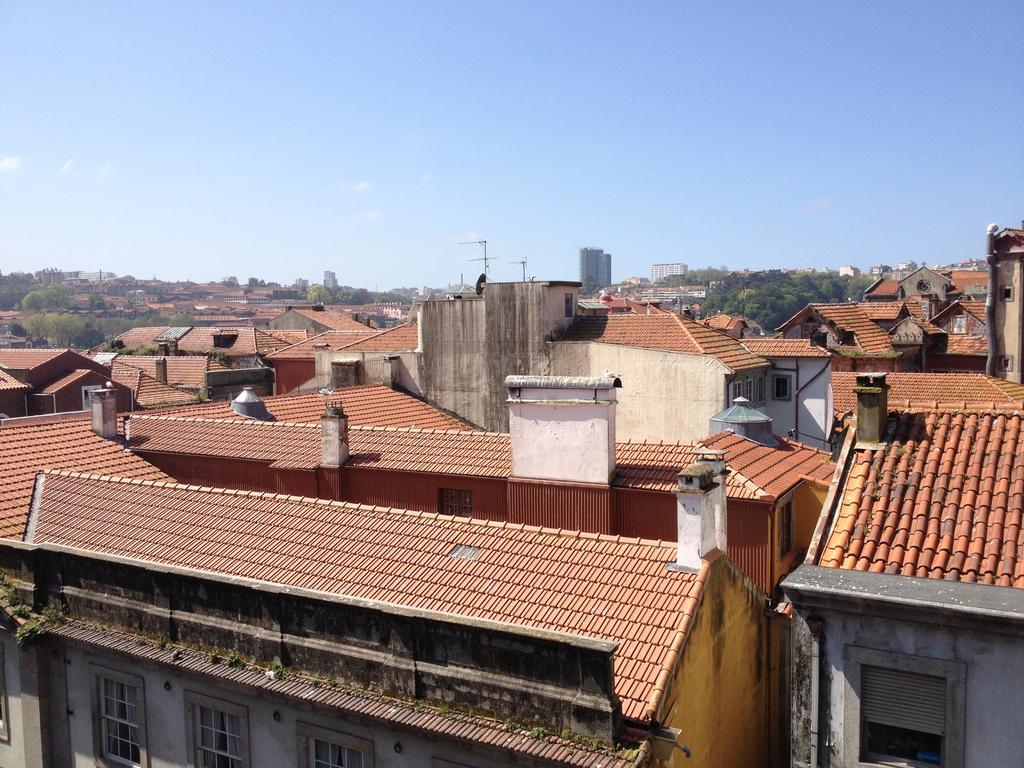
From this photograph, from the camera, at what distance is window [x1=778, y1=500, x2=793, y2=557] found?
632 inches

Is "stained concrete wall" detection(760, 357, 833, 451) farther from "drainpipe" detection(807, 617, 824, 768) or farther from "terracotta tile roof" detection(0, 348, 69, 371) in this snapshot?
"terracotta tile roof" detection(0, 348, 69, 371)

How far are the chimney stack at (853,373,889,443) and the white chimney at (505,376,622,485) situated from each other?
4.78 m

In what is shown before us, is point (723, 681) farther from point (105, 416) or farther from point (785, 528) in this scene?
point (105, 416)

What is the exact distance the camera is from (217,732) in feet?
41.2

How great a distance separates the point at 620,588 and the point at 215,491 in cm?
857

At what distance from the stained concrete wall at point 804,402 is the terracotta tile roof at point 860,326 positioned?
20794mm

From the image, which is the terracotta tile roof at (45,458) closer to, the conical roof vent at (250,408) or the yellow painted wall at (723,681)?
the conical roof vent at (250,408)

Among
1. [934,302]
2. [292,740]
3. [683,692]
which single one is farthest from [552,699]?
[934,302]

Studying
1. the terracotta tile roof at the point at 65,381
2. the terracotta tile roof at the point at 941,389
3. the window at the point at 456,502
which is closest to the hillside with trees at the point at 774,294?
the terracotta tile roof at the point at 941,389

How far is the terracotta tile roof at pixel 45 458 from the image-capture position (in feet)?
58.1

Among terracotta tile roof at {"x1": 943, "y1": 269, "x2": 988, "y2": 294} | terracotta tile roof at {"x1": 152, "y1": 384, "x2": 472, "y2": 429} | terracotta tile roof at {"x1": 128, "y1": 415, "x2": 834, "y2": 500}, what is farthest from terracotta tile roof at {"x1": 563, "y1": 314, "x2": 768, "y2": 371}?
terracotta tile roof at {"x1": 943, "y1": 269, "x2": 988, "y2": 294}

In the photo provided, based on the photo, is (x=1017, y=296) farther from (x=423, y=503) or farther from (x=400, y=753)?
(x=400, y=753)

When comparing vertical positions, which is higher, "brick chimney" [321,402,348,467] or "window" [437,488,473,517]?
"brick chimney" [321,402,348,467]

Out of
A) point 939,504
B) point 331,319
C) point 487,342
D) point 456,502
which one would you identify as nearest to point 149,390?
point 487,342
